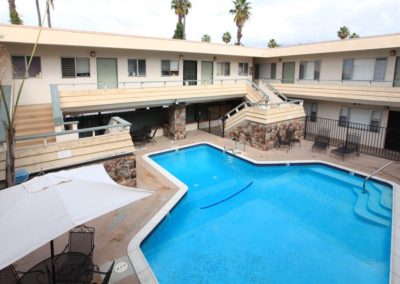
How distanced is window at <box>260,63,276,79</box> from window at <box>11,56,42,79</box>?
17889mm

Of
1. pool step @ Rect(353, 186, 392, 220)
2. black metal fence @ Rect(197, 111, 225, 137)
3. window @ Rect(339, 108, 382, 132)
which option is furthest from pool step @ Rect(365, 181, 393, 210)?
black metal fence @ Rect(197, 111, 225, 137)

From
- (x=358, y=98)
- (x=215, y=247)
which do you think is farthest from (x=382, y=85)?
(x=215, y=247)

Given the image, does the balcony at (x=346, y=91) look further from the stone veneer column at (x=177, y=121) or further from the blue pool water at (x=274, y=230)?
the stone veneer column at (x=177, y=121)

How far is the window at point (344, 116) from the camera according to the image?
1873cm

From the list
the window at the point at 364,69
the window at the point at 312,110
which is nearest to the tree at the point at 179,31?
the window at the point at 312,110

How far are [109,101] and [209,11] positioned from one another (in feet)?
105

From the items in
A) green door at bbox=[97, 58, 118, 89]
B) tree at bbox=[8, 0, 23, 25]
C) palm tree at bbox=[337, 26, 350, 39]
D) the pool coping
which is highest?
palm tree at bbox=[337, 26, 350, 39]

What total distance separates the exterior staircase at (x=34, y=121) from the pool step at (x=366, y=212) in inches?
499

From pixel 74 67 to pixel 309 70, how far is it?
1662cm

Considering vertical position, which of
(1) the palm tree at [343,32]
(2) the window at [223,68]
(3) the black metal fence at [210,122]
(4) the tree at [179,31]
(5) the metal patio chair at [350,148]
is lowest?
(5) the metal patio chair at [350,148]

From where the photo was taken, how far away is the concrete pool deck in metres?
6.91

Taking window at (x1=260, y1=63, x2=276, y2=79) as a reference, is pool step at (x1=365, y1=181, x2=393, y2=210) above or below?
below

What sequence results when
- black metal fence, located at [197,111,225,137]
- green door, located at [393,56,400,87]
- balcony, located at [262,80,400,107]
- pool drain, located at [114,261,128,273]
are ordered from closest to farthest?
pool drain, located at [114,261,128,273] < balcony, located at [262,80,400,107] < green door, located at [393,56,400,87] < black metal fence, located at [197,111,225,137]

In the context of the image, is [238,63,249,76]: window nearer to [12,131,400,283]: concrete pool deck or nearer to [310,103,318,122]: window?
[310,103,318,122]: window
